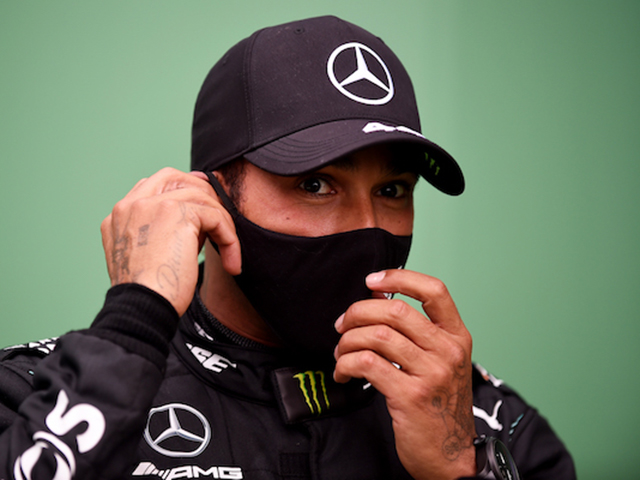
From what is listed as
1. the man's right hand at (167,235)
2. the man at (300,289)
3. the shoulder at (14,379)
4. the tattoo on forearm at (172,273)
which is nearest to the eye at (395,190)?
the man at (300,289)

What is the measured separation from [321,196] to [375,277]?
0.20 m

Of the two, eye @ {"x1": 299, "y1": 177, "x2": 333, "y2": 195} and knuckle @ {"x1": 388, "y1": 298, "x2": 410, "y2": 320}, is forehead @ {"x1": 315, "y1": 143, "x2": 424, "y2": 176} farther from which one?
knuckle @ {"x1": 388, "y1": 298, "x2": 410, "y2": 320}

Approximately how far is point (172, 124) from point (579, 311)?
1.64 meters

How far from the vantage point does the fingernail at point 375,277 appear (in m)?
1.14

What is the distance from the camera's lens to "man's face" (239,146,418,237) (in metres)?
1.15

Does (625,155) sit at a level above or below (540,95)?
below

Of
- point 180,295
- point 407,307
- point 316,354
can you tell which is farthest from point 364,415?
point 180,295

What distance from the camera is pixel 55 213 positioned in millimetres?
1824

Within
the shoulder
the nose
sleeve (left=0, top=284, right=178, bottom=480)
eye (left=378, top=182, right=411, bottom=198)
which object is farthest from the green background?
sleeve (left=0, top=284, right=178, bottom=480)

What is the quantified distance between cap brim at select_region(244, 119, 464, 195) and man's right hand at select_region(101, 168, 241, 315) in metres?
0.14

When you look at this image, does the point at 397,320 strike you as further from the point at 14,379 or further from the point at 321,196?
the point at 14,379

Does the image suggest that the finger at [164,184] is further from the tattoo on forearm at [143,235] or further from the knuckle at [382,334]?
the knuckle at [382,334]

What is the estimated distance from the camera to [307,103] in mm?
1165

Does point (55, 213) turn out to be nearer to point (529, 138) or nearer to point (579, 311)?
point (529, 138)
